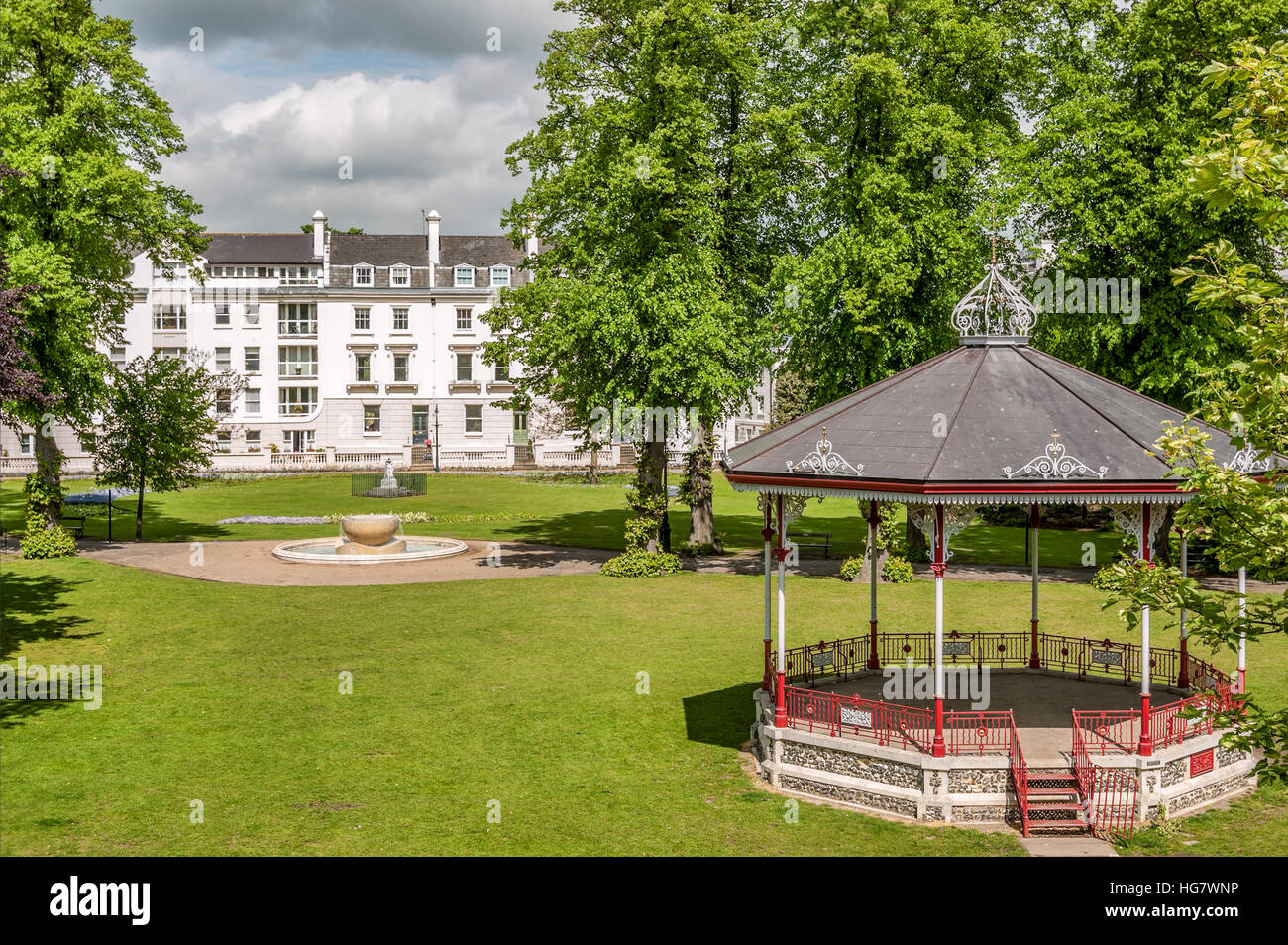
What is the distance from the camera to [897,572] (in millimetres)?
34000

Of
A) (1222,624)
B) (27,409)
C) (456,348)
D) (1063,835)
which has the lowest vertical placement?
(1063,835)

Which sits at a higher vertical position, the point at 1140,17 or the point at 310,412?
the point at 1140,17

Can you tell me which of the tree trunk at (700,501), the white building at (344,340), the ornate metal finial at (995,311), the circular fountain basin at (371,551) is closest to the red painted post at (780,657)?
the ornate metal finial at (995,311)

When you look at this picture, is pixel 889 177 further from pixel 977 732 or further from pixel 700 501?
pixel 977 732

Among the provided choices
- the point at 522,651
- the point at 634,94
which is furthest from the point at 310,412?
the point at 522,651

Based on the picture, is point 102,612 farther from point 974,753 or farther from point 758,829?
point 974,753

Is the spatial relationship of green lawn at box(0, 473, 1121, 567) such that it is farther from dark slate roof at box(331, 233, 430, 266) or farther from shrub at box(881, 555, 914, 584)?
dark slate roof at box(331, 233, 430, 266)

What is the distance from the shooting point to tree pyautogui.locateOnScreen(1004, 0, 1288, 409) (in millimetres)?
30844

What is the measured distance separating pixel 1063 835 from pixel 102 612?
22.8 meters

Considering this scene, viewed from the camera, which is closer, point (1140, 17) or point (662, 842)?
point (662, 842)

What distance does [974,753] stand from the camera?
616 inches

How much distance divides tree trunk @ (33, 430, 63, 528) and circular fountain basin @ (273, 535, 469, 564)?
6.91 metres

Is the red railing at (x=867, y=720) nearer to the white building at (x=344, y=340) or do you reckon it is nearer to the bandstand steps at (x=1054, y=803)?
the bandstand steps at (x=1054, y=803)

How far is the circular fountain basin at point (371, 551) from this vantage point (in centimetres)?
3662
